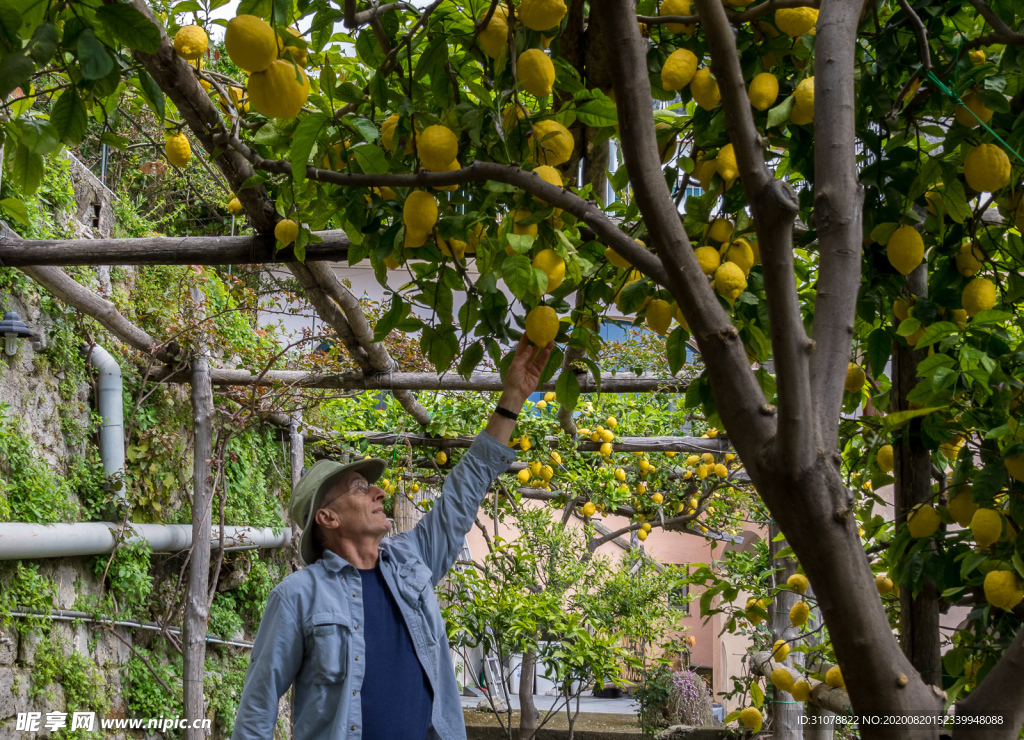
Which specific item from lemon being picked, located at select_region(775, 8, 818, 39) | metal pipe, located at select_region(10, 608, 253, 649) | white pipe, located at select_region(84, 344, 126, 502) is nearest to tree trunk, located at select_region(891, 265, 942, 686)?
lemon being picked, located at select_region(775, 8, 818, 39)

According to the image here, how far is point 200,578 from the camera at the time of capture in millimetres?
3566

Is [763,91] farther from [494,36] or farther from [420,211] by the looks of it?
[420,211]

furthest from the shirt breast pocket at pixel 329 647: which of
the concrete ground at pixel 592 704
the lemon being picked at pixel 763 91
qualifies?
the concrete ground at pixel 592 704

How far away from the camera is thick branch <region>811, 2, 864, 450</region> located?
0.74 metres

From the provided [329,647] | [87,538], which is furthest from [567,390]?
[87,538]

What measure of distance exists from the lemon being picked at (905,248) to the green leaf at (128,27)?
3.20 feet

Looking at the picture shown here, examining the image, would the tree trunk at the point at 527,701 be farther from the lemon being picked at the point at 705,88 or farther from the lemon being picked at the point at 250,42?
the lemon being picked at the point at 250,42

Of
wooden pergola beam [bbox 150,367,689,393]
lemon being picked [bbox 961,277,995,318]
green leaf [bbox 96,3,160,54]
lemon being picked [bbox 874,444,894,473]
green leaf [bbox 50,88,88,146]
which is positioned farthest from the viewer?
wooden pergola beam [bbox 150,367,689,393]

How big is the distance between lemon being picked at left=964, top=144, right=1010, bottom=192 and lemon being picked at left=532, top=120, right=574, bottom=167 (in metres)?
0.57

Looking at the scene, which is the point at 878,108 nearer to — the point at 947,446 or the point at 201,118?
the point at 947,446

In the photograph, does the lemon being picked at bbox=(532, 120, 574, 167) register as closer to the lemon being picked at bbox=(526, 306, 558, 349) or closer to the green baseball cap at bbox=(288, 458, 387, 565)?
the lemon being picked at bbox=(526, 306, 558, 349)

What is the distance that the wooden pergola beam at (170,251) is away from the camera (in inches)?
90.7

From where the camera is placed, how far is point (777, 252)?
70 centimetres

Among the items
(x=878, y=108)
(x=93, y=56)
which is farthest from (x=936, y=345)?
(x=93, y=56)
